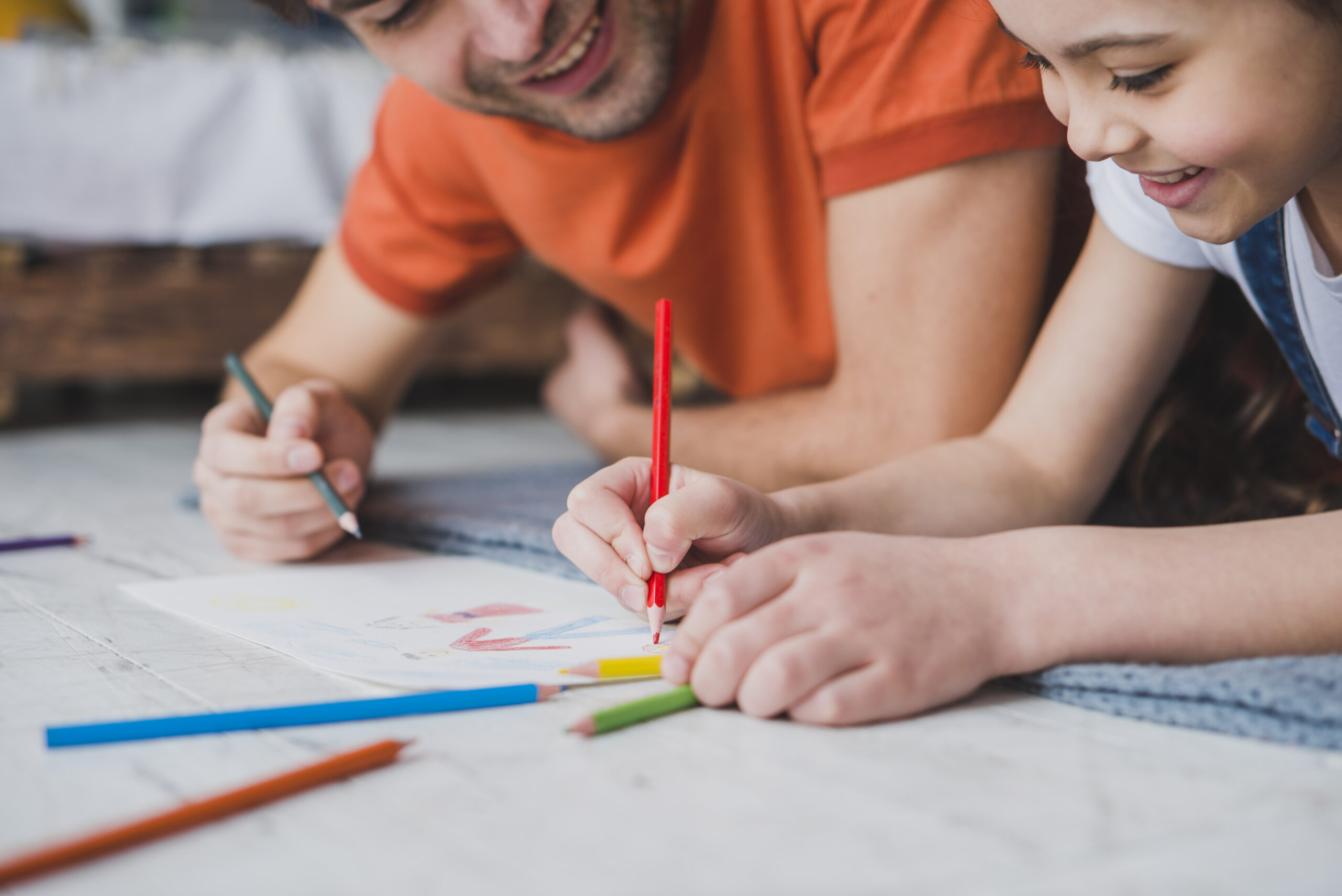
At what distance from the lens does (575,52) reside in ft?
3.24

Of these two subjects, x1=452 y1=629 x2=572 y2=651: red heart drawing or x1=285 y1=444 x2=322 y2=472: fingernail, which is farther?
x1=285 y1=444 x2=322 y2=472: fingernail

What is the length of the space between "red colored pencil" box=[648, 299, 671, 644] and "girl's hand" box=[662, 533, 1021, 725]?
2.5 inches

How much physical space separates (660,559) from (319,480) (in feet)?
1.31

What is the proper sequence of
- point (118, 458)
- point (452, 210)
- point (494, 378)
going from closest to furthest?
1. point (452, 210)
2. point (118, 458)
3. point (494, 378)

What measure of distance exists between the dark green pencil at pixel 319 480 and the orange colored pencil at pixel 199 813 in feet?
1.26

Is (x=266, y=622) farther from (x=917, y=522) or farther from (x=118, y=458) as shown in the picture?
(x=118, y=458)

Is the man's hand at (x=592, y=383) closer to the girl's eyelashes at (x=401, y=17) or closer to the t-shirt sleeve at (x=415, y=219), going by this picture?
the t-shirt sleeve at (x=415, y=219)

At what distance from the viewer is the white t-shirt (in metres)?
0.69

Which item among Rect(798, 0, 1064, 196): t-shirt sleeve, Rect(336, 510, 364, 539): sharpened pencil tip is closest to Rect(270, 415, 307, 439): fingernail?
Rect(336, 510, 364, 539): sharpened pencil tip

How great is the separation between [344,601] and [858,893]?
0.48 meters

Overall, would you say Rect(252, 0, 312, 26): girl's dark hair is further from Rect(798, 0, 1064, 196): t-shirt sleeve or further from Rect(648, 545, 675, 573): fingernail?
Rect(648, 545, 675, 573): fingernail

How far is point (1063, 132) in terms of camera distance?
0.89 meters

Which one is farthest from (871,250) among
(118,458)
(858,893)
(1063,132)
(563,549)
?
(118,458)

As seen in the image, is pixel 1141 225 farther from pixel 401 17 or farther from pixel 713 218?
pixel 401 17
